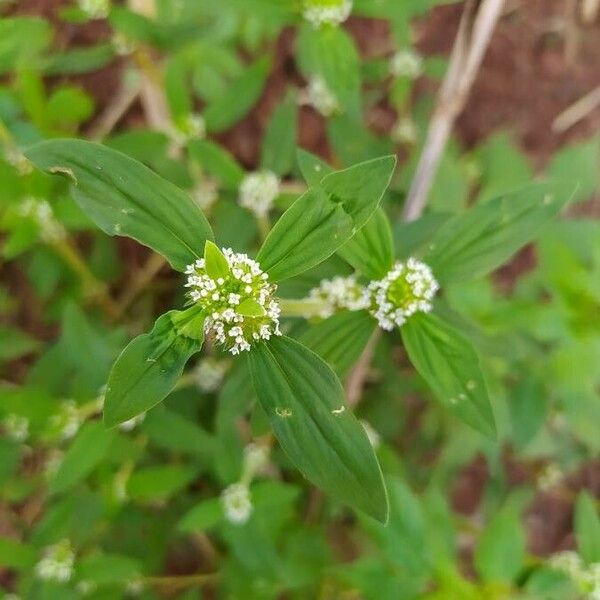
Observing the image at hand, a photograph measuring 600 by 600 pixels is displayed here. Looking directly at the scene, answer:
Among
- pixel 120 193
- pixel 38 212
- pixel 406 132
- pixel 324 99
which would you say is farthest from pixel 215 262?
pixel 406 132

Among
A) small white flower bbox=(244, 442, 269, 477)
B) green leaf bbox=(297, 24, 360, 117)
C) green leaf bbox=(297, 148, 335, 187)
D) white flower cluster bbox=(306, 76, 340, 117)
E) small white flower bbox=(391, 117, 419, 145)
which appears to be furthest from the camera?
small white flower bbox=(391, 117, 419, 145)

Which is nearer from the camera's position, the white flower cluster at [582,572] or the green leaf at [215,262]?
the green leaf at [215,262]

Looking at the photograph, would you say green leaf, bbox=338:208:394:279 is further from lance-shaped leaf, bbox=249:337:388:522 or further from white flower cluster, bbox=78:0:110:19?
white flower cluster, bbox=78:0:110:19

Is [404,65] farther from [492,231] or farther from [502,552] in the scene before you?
[502,552]

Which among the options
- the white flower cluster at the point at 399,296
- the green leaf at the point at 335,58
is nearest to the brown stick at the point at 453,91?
the green leaf at the point at 335,58

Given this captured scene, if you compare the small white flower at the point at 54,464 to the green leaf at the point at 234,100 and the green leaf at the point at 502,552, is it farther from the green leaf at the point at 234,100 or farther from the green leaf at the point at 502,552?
the green leaf at the point at 502,552

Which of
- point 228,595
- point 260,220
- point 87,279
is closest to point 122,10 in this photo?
point 260,220

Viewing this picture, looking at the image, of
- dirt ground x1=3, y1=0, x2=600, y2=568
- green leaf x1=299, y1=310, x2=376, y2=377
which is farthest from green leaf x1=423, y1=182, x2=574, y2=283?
dirt ground x1=3, y1=0, x2=600, y2=568

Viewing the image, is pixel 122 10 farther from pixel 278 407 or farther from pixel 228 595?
pixel 228 595
